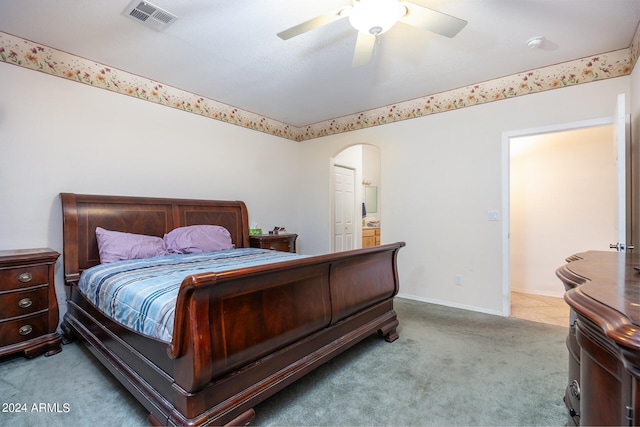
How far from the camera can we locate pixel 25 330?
239cm

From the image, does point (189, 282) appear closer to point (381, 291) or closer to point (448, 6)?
point (381, 291)

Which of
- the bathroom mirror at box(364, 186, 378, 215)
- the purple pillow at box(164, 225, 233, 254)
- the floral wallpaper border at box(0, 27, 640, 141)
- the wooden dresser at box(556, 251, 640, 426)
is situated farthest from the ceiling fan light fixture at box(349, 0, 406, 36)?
the bathroom mirror at box(364, 186, 378, 215)

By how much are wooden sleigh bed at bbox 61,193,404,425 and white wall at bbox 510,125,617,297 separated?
2821mm

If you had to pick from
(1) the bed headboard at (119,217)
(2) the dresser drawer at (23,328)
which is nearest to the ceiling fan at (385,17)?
(1) the bed headboard at (119,217)

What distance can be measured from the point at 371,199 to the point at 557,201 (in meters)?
3.81

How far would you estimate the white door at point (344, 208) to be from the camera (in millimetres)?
5604

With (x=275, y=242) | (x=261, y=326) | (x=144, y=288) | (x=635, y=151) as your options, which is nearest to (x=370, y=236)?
(x=275, y=242)

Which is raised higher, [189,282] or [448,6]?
[448,6]

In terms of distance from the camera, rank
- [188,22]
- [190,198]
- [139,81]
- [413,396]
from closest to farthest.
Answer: [413,396] < [188,22] < [139,81] < [190,198]

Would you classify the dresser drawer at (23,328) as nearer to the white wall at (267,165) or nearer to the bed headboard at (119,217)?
the bed headboard at (119,217)

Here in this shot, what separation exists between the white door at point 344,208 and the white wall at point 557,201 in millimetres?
2727

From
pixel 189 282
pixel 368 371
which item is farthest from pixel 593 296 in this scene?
pixel 368 371

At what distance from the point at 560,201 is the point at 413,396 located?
3802 millimetres

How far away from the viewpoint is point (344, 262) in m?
2.30
